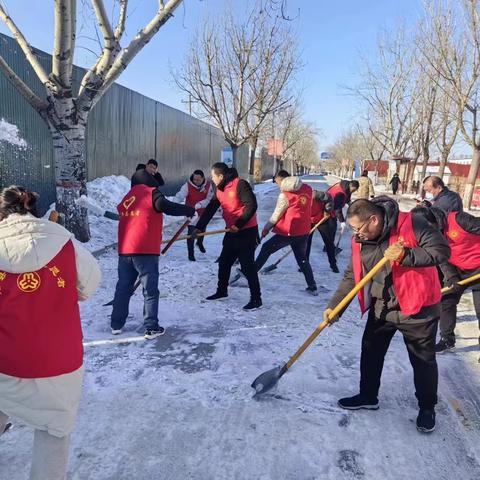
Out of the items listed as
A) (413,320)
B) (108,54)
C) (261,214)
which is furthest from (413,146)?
(413,320)

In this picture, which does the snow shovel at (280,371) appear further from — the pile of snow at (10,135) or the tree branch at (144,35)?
the pile of snow at (10,135)

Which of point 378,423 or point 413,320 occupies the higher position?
point 413,320

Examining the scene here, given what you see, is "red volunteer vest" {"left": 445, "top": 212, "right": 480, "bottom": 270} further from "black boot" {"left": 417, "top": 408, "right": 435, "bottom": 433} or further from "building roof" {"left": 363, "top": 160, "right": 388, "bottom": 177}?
"building roof" {"left": 363, "top": 160, "right": 388, "bottom": 177}

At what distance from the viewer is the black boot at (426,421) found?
279cm

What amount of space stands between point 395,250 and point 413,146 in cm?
3059

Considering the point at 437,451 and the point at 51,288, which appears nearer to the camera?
the point at 51,288

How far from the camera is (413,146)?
3020cm

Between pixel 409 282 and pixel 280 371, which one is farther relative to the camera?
pixel 280 371

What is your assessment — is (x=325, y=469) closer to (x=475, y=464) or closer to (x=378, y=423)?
(x=378, y=423)

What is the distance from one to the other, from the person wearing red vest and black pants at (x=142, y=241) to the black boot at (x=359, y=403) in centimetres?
189

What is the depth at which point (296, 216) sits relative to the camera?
18.4 feet

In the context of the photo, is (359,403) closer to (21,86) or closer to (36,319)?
(36,319)

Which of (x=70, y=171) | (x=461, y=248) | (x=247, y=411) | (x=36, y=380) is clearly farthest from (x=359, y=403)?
(x=70, y=171)

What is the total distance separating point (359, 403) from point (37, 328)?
7.29 ft
